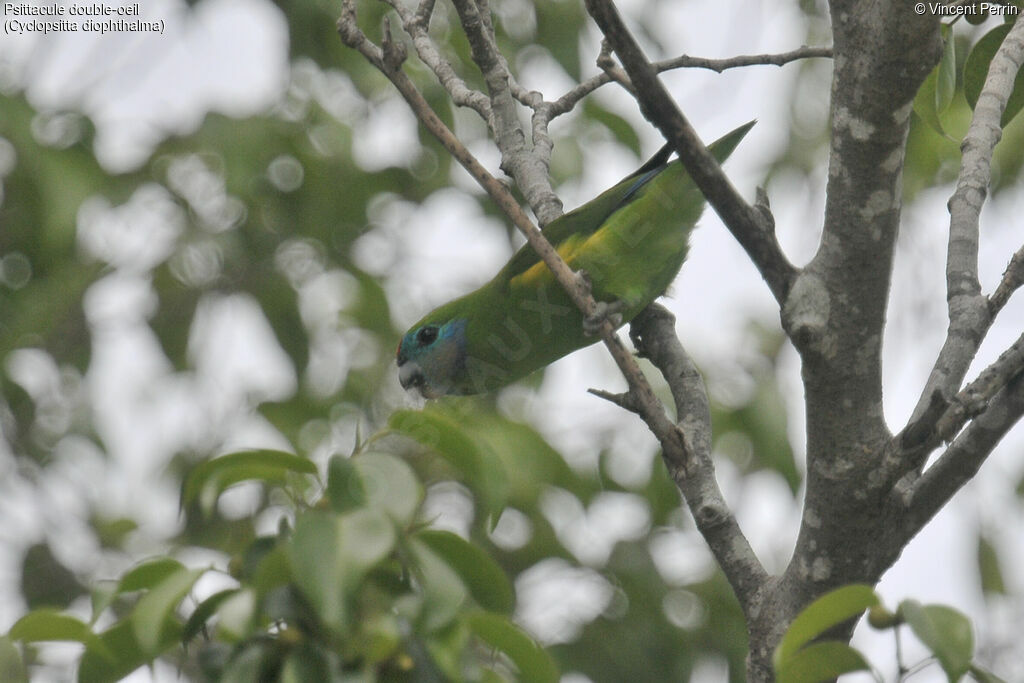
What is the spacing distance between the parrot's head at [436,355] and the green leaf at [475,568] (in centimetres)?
216

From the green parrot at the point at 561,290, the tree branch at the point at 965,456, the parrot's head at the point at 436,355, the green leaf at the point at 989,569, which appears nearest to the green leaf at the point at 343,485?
the tree branch at the point at 965,456

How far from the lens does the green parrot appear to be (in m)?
3.66

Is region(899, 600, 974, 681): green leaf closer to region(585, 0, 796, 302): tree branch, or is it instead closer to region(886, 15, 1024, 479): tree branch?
region(886, 15, 1024, 479): tree branch

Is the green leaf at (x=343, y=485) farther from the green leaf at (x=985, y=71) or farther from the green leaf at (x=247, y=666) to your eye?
the green leaf at (x=985, y=71)

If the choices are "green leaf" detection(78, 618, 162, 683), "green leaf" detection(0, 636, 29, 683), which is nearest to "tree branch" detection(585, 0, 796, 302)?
"green leaf" detection(78, 618, 162, 683)

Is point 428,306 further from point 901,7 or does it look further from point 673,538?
point 901,7

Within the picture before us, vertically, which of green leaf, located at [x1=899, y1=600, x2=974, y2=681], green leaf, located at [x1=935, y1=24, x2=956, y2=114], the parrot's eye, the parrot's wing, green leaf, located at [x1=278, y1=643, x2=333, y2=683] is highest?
the parrot's wing

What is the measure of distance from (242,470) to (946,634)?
1.30 meters

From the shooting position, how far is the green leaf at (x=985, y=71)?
2564mm

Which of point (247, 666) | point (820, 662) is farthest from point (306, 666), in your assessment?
point (820, 662)

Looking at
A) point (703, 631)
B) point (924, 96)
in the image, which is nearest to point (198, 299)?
point (703, 631)

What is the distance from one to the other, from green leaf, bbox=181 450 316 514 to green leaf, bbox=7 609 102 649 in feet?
1.00

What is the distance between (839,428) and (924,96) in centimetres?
111

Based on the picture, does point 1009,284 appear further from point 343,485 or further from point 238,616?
point 238,616
